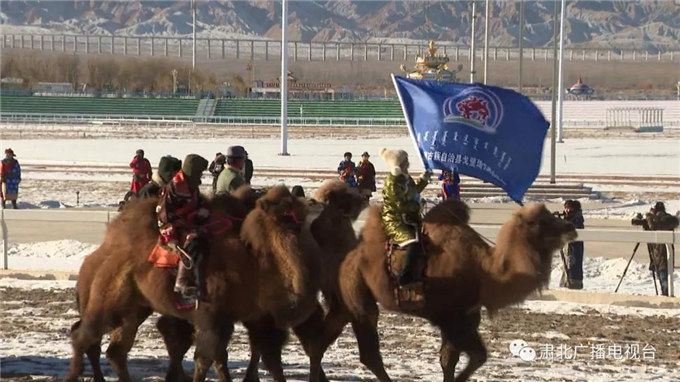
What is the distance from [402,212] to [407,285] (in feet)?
2.08

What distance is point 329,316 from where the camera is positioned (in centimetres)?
1168

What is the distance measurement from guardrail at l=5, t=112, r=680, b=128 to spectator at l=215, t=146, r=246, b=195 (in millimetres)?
74813

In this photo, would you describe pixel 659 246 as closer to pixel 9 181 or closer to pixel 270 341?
pixel 270 341

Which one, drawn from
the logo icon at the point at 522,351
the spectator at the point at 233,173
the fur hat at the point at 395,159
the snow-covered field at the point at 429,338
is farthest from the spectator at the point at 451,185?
the fur hat at the point at 395,159

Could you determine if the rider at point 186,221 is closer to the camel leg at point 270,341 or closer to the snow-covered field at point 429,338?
the camel leg at point 270,341

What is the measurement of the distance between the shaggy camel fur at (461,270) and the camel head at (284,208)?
43.4 inches

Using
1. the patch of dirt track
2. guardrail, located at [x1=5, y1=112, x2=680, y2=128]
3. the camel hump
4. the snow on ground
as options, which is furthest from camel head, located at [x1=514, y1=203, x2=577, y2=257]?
guardrail, located at [x1=5, y1=112, x2=680, y2=128]

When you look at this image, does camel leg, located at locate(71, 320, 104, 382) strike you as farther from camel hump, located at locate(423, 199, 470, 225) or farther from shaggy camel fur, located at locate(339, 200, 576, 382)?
camel hump, located at locate(423, 199, 470, 225)

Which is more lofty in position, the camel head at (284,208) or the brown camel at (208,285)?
the camel head at (284,208)

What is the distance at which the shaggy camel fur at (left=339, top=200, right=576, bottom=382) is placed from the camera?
1067 centimetres

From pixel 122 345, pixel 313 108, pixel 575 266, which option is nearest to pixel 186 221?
pixel 122 345

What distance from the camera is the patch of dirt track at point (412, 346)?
1224 centimetres

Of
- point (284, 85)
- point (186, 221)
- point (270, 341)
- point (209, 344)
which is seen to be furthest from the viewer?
point (284, 85)

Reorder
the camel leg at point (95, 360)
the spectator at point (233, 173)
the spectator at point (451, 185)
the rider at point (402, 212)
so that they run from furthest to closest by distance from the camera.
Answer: the spectator at point (451, 185) → the spectator at point (233, 173) → the camel leg at point (95, 360) → the rider at point (402, 212)
